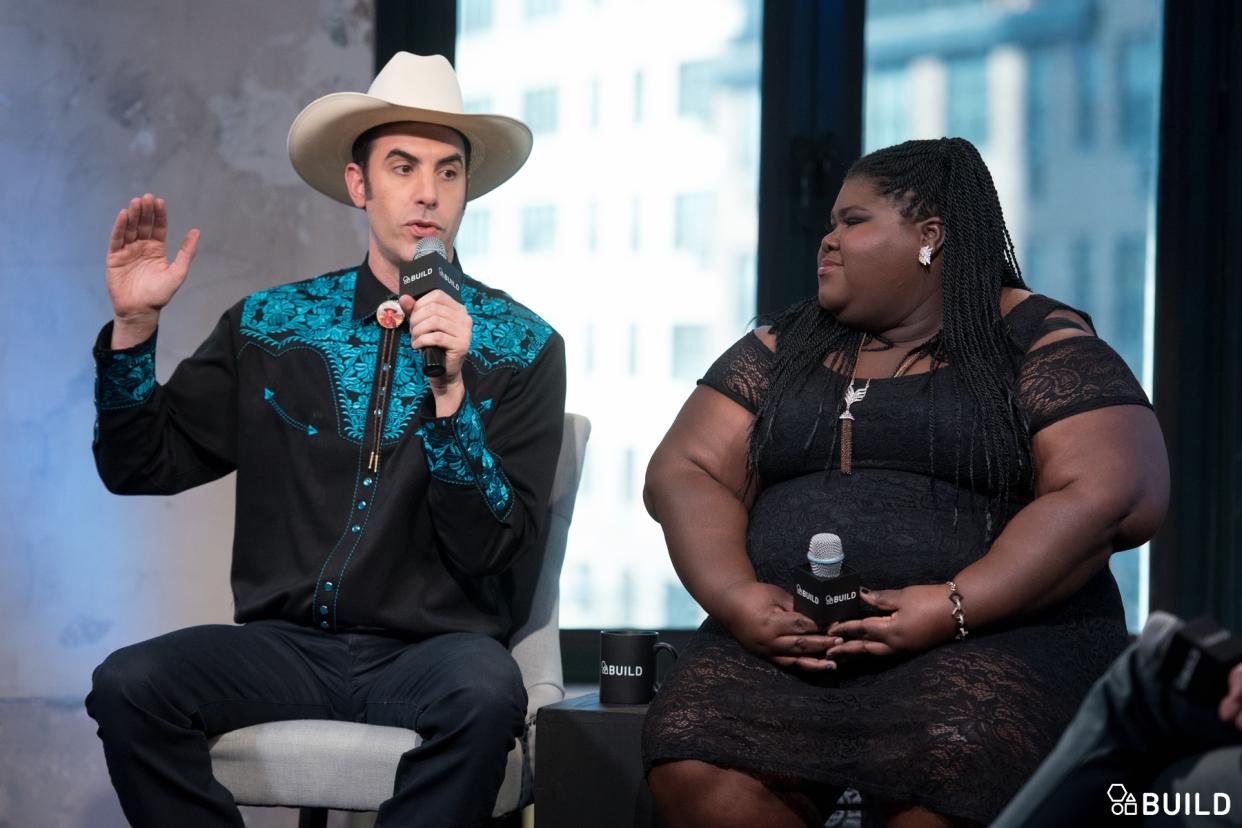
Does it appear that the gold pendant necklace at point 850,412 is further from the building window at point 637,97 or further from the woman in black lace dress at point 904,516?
the building window at point 637,97

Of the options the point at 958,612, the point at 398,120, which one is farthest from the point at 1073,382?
the point at 398,120

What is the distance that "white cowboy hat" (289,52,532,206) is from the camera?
9.16ft

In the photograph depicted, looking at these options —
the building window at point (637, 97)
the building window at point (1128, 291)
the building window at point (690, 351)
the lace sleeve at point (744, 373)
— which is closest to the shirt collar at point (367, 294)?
the lace sleeve at point (744, 373)

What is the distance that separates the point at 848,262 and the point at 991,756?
3.34 feet

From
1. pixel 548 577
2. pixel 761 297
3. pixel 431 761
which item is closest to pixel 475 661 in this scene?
pixel 431 761

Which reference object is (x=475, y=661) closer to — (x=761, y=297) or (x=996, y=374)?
(x=996, y=374)

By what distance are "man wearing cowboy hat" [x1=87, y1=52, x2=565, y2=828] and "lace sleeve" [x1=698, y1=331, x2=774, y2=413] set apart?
0.35 meters

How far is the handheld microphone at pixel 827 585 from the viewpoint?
215cm

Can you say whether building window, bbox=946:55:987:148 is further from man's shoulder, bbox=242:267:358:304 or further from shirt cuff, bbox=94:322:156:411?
shirt cuff, bbox=94:322:156:411

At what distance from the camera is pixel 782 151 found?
3.89 metres

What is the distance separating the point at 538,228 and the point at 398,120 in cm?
109

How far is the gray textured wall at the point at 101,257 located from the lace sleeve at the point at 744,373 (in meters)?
1.39

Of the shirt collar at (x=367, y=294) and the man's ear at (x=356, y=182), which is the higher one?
the man's ear at (x=356, y=182)

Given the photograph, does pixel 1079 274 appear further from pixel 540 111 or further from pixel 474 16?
pixel 474 16
